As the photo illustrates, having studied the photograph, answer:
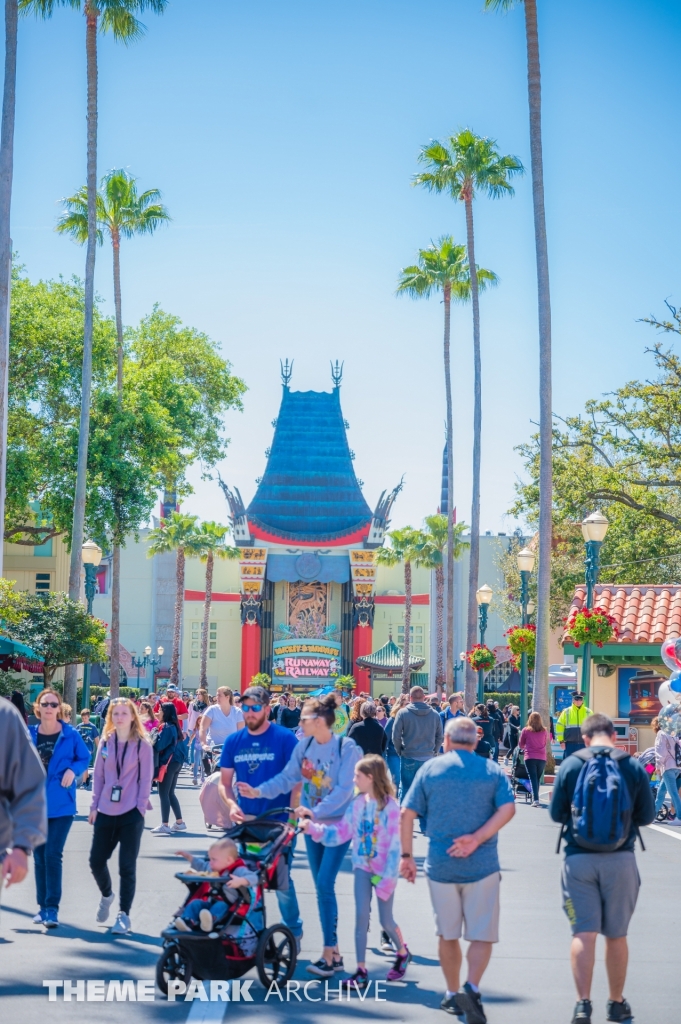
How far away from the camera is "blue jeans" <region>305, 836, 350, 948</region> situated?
850 cm

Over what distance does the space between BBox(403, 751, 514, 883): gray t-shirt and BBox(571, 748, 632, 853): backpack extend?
1.33 ft

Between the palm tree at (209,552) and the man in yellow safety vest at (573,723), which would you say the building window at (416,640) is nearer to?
Result: the palm tree at (209,552)

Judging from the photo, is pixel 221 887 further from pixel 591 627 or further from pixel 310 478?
pixel 310 478

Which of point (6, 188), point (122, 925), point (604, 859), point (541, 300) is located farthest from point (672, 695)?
point (604, 859)

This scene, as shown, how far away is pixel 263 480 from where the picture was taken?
256 feet

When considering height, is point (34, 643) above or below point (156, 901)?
above

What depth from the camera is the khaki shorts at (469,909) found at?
24.0ft

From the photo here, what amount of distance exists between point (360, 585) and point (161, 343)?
26.9 metres

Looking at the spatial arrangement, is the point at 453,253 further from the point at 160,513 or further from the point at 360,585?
the point at 160,513

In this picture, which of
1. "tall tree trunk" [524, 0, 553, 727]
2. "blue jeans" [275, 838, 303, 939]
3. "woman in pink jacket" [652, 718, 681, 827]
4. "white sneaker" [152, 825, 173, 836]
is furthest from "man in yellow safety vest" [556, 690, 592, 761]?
"blue jeans" [275, 838, 303, 939]

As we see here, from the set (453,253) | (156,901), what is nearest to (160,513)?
(453,253)

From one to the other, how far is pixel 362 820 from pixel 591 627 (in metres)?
17.4

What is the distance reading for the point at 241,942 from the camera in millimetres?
7906

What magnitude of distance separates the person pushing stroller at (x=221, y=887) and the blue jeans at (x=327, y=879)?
690 millimetres
